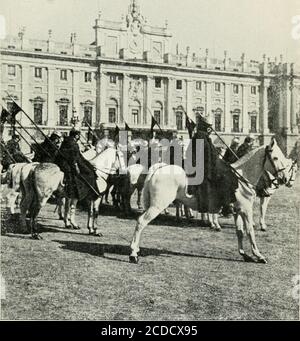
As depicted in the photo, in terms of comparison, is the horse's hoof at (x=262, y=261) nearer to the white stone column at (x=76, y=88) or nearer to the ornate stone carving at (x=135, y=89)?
the white stone column at (x=76, y=88)

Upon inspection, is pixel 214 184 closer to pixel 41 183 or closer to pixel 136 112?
pixel 41 183

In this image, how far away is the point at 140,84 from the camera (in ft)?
147

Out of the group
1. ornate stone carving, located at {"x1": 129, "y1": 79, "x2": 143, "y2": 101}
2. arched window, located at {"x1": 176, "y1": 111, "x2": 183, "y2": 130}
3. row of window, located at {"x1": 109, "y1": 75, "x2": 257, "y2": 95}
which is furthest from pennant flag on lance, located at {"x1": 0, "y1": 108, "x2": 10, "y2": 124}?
arched window, located at {"x1": 176, "y1": 111, "x2": 183, "y2": 130}

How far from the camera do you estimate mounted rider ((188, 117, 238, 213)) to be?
7.09 meters

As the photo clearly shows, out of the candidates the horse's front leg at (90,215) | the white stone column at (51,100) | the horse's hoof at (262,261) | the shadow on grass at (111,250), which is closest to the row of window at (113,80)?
the white stone column at (51,100)

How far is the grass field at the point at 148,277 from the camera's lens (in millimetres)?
5160

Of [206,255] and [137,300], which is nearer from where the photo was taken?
[137,300]

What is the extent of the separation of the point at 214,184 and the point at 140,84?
→ 126ft

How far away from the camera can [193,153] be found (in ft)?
24.2

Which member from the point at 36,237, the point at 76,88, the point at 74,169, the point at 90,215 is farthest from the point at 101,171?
the point at 76,88

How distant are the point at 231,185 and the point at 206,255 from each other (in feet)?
4.33

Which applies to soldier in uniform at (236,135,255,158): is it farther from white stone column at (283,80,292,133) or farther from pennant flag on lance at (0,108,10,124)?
white stone column at (283,80,292,133)
